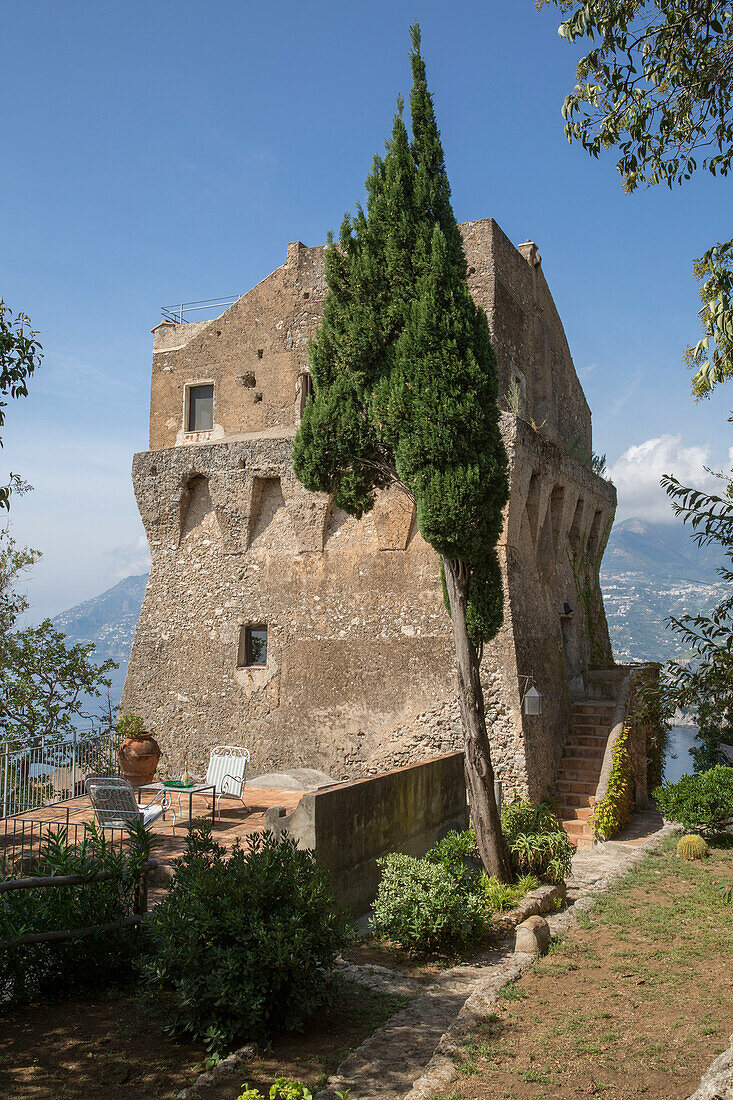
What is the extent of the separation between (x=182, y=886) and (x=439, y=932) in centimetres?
324

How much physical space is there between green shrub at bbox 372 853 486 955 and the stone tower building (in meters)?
5.79

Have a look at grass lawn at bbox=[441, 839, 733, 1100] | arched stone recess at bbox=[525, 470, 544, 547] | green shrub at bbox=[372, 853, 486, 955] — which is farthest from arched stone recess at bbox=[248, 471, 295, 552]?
grass lawn at bbox=[441, 839, 733, 1100]

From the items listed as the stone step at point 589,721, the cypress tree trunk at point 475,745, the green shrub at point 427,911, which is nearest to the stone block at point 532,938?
the green shrub at point 427,911

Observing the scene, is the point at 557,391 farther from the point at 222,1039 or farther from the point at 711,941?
the point at 222,1039

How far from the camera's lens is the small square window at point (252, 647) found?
17.4 m

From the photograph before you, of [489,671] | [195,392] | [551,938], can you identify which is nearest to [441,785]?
[489,671]

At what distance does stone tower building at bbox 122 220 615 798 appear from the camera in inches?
602

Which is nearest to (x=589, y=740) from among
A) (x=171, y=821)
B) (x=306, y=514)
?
(x=306, y=514)

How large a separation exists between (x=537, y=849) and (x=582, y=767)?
19.4 feet

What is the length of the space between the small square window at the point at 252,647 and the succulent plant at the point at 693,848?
901cm

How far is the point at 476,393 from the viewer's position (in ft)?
33.0

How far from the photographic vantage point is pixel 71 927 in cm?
648

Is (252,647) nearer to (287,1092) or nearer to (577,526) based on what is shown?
(577,526)

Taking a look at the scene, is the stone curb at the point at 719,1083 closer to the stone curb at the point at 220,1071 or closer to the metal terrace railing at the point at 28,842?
the stone curb at the point at 220,1071
